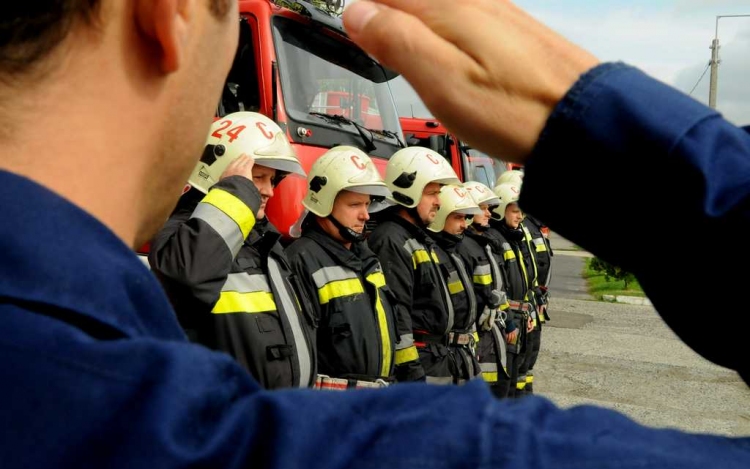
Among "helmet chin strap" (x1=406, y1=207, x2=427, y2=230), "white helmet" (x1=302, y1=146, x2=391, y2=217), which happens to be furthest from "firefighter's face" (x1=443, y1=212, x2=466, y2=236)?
"white helmet" (x1=302, y1=146, x2=391, y2=217)

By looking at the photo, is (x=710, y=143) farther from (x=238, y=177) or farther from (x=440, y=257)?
(x=440, y=257)

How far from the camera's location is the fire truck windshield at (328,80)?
17.1ft

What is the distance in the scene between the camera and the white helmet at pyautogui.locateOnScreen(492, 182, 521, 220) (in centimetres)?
1011

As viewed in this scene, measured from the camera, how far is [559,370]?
899 centimetres

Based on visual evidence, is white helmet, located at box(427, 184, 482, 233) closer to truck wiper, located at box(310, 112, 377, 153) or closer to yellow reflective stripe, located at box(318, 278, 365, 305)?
truck wiper, located at box(310, 112, 377, 153)

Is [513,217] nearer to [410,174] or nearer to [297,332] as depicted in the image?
[410,174]

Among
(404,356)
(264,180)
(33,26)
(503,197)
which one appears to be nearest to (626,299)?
(503,197)

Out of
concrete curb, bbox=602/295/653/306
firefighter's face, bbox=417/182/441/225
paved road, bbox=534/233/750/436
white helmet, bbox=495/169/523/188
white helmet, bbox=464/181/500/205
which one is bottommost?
concrete curb, bbox=602/295/653/306

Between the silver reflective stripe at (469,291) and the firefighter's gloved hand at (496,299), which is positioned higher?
the silver reflective stripe at (469,291)

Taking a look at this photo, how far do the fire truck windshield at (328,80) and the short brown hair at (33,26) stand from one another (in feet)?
14.3

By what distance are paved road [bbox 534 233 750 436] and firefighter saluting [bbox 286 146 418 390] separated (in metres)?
2.35

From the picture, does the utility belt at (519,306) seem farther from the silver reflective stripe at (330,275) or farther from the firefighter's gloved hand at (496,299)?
the silver reflective stripe at (330,275)

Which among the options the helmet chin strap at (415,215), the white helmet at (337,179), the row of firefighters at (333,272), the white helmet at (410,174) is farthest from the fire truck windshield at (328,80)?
the helmet chin strap at (415,215)

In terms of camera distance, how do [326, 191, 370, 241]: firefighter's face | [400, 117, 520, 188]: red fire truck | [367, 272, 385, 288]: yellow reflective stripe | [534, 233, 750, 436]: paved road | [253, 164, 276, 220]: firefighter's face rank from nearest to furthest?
[253, 164, 276, 220]: firefighter's face < [367, 272, 385, 288]: yellow reflective stripe < [326, 191, 370, 241]: firefighter's face < [534, 233, 750, 436]: paved road < [400, 117, 520, 188]: red fire truck
